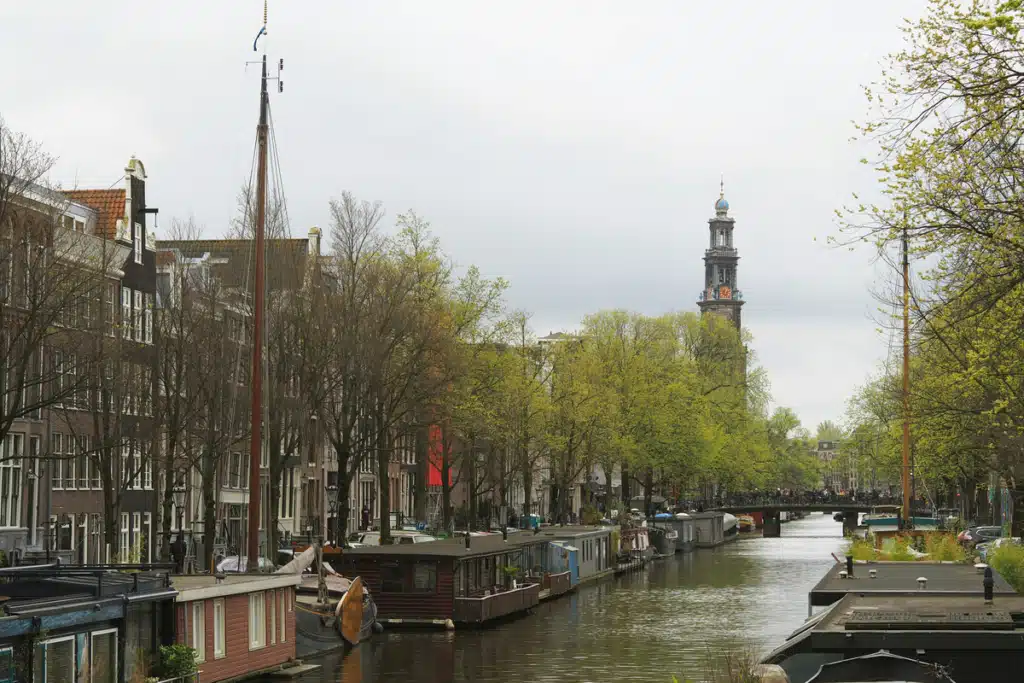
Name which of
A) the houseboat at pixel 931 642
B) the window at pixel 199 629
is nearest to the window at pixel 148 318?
the window at pixel 199 629

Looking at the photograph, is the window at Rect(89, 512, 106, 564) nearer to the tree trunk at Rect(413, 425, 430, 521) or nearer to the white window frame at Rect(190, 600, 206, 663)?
the tree trunk at Rect(413, 425, 430, 521)

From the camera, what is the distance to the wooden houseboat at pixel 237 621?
31719 millimetres

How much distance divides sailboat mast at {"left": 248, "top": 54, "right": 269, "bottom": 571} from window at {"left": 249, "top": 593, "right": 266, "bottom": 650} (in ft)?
18.6

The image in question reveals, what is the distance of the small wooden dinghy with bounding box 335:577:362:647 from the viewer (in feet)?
143

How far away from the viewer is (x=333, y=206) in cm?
5641

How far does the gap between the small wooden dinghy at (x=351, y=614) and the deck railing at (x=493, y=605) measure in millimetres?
6023

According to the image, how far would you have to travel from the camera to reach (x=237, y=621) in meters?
34.3

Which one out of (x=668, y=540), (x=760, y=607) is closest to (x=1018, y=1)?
(x=760, y=607)

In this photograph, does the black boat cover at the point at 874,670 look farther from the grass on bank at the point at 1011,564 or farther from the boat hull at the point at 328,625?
the boat hull at the point at 328,625

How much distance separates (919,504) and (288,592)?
102958mm

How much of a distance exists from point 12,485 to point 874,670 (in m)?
40.3

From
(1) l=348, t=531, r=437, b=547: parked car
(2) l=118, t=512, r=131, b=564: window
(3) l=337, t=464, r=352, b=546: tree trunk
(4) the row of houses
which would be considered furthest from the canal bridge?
(3) l=337, t=464, r=352, b=546: tree trunk

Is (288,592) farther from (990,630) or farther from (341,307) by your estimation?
(990,630)

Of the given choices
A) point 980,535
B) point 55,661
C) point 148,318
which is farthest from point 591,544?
point 55,661
